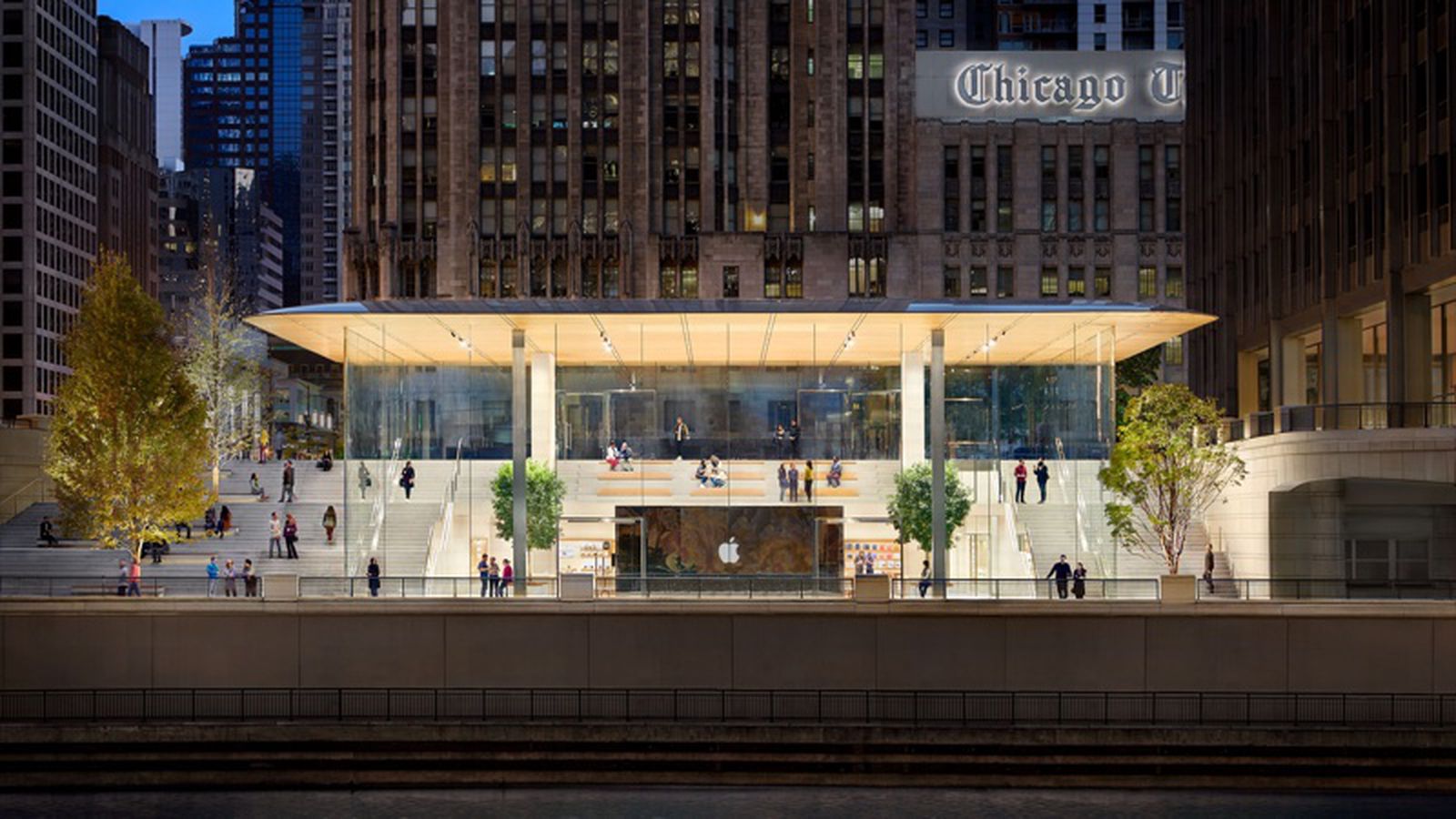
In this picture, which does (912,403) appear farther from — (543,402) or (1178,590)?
(1178,590)

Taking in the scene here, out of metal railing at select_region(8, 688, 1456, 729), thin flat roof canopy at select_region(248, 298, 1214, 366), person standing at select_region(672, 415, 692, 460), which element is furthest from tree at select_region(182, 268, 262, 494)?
metal railing at select_region(8, 688, 1456, 729)

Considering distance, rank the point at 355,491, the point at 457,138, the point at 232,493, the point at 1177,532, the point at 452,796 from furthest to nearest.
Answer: the point at 457,138, the point at 232,493, the point at 1177,532, the point at 355,491, the point at 452,796

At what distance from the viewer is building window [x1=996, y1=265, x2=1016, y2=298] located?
10781cm

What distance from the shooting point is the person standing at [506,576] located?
1711 inches

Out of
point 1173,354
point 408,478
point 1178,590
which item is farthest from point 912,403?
point 1173,354

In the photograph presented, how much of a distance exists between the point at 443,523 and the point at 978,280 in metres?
66.0

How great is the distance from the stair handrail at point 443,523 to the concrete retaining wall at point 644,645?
4138 millimetres

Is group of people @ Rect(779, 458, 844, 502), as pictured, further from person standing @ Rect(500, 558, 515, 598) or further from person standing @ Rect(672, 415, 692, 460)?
person standing @ Rect(500, 558, 515, 598)

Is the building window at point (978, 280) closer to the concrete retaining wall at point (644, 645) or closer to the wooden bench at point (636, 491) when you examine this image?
the wooden bench at point (636, 491)

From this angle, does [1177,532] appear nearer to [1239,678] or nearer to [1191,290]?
[1239,678]

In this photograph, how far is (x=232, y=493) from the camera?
71.3 metres

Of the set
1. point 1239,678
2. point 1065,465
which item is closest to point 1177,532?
point 1065,465

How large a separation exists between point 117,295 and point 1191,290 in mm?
50524

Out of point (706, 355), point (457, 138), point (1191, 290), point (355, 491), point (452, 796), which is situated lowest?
point (452, 796)
